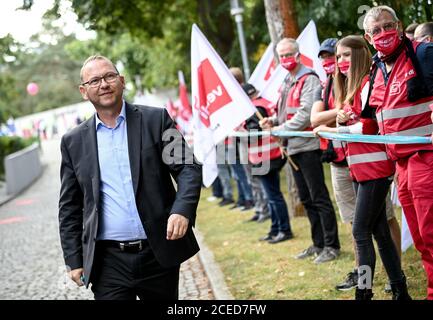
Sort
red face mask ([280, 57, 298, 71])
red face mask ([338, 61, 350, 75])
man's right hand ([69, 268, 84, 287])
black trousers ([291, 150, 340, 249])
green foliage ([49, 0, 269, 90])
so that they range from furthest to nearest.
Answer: green foliage ([49, 0, 269, 90]) → black trousers ([291, 150, 340, 249]) → red face mask ([280, 57, 298, 71]) → red face mask ([338, 61, 350, 75]) → man's right hand ([69, 268, 84, 287])

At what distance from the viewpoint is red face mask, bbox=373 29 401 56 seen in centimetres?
473

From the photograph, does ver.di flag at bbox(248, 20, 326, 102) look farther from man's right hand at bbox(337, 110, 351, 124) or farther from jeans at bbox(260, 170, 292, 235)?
man's right hand at bbox(337, 110, 351, 124)

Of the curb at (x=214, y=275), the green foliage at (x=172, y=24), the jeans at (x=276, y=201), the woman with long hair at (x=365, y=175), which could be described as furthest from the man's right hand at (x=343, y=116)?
the green foliage at (x=172, y=24)

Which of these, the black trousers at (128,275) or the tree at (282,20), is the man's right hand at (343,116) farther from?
the tree at (282,20)

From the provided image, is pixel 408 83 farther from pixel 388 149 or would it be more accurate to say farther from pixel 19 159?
pixel 19 159

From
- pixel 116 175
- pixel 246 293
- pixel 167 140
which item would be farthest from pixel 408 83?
pixel 246 293

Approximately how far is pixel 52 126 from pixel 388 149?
60591 mm

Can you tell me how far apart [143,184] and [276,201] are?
496 cm

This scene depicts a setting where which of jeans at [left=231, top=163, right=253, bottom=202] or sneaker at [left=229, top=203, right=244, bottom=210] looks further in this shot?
sneaker at [left=229, top=203, right=244, bottom=210]

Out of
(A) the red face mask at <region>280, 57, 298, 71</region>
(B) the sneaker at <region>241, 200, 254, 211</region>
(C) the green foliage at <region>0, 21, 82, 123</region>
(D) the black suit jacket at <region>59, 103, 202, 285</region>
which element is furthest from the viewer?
(C) the green foliage at <region>0, 21, 82, 123</region>

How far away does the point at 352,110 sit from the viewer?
5598 millimetres

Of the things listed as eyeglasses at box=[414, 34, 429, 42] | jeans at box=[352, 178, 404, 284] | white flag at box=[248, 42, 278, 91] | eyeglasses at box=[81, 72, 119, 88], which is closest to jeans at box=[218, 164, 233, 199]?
white flag at box=[248, 42, 278, 91]

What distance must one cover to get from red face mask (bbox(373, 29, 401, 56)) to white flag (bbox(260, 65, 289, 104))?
4.65 m

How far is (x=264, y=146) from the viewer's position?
370 inches
